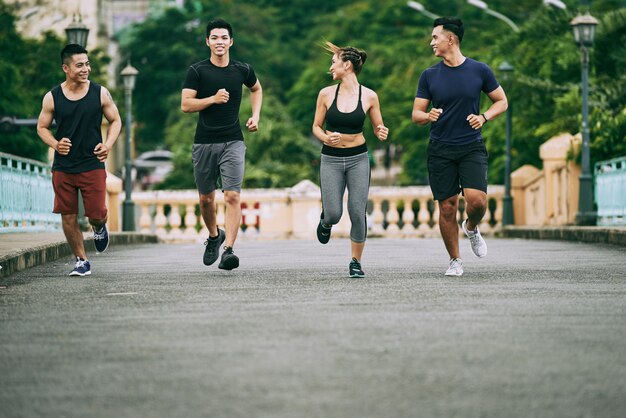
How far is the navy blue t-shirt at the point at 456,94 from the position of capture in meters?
11.3

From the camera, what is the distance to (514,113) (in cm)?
3331

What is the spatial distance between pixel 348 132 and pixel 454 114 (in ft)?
2.60

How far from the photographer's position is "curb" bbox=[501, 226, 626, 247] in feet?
63.8

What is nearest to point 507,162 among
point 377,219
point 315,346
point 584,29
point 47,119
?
point 377,219

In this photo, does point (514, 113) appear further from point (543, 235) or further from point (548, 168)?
point (543, 235)

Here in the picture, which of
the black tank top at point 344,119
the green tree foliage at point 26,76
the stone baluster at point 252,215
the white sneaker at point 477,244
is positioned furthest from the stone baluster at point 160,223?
the black tank top at point 344,119

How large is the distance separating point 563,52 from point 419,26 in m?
27.2

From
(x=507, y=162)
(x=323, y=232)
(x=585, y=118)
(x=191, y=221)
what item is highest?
(x=585, y=118)

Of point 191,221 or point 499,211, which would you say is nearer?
point 191,221

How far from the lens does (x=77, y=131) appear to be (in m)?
11.8

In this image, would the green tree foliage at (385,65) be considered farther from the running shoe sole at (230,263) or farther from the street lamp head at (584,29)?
the street lamp head at (584,29)

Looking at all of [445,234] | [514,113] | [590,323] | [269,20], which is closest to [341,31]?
[269,20]

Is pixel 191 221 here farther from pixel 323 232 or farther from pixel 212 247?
pixel 323 232

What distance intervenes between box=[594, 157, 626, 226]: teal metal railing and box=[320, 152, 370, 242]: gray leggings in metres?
10.5
